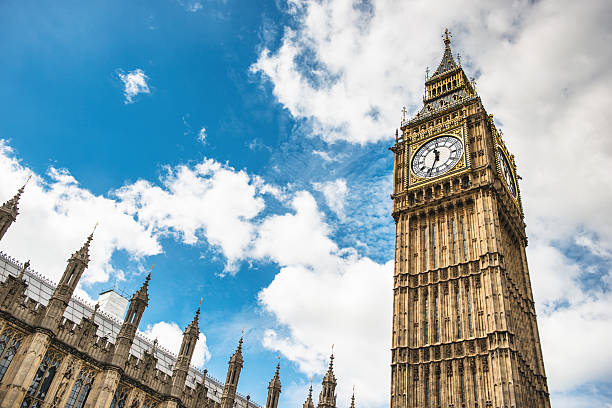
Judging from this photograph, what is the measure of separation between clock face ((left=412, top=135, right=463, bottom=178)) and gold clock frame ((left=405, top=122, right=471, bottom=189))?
349 mm

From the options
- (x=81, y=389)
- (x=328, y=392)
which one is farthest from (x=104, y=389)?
(x=328, y=392)

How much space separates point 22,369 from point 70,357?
3.03 metres

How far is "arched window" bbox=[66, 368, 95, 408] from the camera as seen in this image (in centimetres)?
2825

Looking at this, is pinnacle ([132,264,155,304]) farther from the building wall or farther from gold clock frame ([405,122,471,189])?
gold clock frame ([405,122,471,189])

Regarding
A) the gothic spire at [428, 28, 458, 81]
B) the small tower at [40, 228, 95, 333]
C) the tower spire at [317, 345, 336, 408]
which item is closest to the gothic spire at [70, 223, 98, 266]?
the small tower at [40, 228, 95, 333]

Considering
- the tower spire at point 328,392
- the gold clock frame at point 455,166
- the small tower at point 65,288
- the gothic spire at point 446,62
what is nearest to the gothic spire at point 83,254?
the small tower at point 65,288

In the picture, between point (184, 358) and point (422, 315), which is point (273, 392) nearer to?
point (184, 358)

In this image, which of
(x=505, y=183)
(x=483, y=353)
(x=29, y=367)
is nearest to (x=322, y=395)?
(x=483, y=353)

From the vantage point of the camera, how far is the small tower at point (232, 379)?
3431 cm

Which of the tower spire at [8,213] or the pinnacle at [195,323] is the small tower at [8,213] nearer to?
the tower spire at [8,213]

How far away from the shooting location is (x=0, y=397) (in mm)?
24859

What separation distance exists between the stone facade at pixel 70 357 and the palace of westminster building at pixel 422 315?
0.07 meters

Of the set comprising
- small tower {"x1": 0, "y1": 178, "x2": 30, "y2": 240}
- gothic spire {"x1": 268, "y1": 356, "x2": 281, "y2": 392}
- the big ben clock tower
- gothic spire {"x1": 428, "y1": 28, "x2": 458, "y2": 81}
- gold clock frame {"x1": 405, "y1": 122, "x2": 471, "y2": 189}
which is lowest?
gothic spire {"x1": 268, "y1": 356, "x2": 281, "y2": 392}

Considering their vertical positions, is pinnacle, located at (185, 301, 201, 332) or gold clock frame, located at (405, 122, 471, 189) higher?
gold clock frame, located at (405, 122, 471, 189)
